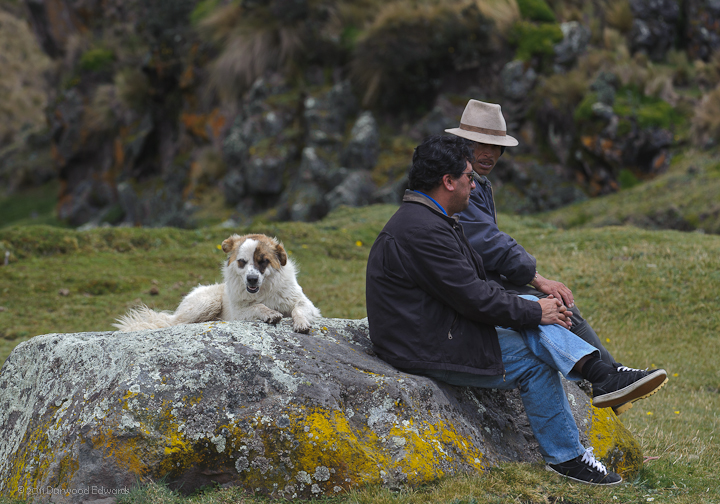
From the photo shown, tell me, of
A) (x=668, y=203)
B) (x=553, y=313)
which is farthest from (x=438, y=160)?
Answer: (x=668, y=203)

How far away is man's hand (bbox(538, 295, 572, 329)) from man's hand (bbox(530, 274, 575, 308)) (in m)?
0.49

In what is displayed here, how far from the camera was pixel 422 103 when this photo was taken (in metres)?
17.9

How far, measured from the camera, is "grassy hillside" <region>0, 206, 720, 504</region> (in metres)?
3.67

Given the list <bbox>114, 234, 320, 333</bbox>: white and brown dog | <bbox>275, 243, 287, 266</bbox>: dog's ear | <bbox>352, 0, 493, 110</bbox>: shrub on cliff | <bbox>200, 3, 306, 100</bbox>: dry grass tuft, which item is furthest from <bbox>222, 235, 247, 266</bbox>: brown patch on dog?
<bbox>200, 3, 306, 100</bbox>: dry grass tuft

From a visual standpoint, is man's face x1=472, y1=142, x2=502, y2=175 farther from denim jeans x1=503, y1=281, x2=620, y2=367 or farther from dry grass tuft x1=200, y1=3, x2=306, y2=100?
dry grass tuft x1=200, y1=3, x2=306, y2=100

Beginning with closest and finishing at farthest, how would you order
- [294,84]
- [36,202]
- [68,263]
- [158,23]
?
[68,263], [294,84], [158,23], [36,202]

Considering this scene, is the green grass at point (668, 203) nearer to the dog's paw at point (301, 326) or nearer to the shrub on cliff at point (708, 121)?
the shrub on cliff at point (708, 121)

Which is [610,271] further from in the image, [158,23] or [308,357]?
[158,23]

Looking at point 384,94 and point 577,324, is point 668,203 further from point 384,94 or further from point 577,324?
point 577,324

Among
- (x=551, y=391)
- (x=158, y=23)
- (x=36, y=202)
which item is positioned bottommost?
(x=36, y=202)

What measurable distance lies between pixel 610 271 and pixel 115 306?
299 inches

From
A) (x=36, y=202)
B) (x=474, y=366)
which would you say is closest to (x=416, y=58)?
(x=474, y=366)

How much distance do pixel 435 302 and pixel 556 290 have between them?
1.21 metres

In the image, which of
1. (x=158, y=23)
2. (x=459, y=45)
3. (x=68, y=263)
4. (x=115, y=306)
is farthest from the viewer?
(x=158, y=23)
